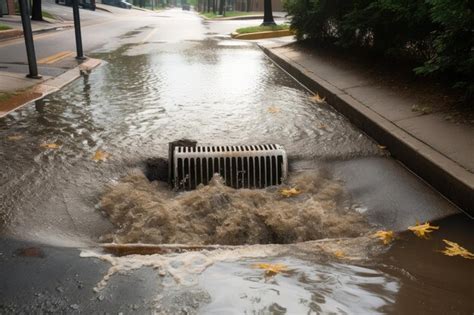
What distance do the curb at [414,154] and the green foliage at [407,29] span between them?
3.06ft

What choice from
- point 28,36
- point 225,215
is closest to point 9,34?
point 28,36

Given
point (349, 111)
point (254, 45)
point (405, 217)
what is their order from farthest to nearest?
point (254, 45), point (349, 111), point (405, 217)

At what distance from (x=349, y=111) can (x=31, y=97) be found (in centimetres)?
477

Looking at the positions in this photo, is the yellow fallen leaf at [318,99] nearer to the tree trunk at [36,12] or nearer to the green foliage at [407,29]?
the green foliage at [407,29]

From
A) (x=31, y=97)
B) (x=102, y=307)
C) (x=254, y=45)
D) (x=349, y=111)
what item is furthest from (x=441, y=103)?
(x=254, y=45)

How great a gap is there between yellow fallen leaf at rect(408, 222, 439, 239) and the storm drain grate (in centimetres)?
139

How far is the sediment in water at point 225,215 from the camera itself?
3.47m

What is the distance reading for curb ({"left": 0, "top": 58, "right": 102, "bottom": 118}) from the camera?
6.69 metres

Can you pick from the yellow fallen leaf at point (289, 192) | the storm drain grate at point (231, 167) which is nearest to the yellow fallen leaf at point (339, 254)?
the yellow fallen leaf at point (289, 192)

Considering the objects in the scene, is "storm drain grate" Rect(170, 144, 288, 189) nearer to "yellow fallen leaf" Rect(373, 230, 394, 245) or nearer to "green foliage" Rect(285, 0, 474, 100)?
"yellow fallen leaf" Rect(373, 230, 394, 245)

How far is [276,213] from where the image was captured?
374cm

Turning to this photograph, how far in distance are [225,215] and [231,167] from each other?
37.9 inches

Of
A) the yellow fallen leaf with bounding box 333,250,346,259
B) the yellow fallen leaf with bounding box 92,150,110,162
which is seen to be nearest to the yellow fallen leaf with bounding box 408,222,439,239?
the yellow fallen leaf with bounding box 333,250,346,259

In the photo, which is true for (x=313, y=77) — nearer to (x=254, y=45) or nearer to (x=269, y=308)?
(x=269, y=308)
